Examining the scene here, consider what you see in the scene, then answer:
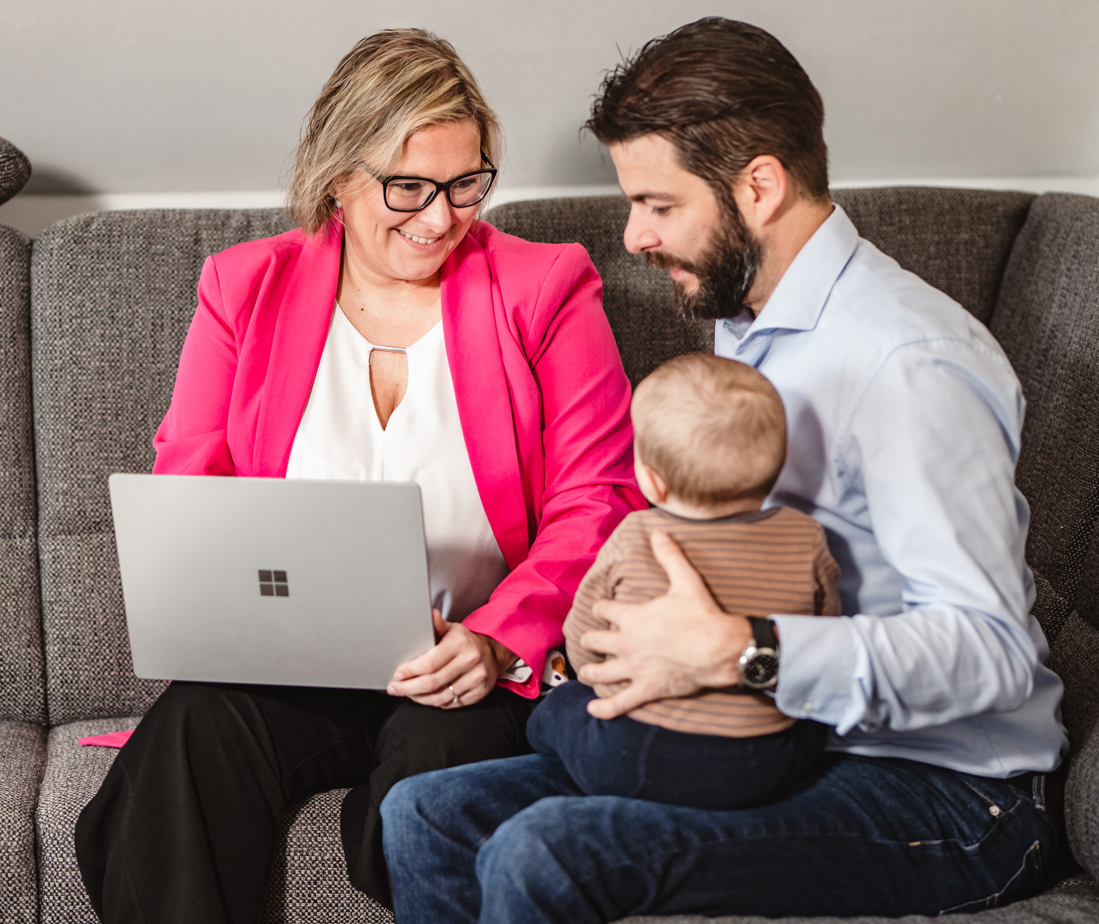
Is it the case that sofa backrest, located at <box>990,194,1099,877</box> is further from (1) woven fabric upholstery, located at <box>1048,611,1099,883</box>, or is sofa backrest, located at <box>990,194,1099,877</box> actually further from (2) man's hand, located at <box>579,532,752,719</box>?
(2) man's hand, located at <box>579,532,752,719</box>

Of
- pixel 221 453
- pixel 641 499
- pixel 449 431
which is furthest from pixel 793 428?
pixel 221 453

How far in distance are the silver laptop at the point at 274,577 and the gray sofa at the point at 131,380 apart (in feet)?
1.35

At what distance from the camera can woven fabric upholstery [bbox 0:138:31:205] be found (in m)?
1.54

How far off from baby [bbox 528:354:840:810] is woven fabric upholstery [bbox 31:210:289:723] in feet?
3.07

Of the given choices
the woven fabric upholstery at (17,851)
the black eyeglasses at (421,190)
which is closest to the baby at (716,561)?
the black eyeglasses at (421,190)

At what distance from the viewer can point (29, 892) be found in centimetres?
120

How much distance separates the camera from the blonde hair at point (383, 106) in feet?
4.04

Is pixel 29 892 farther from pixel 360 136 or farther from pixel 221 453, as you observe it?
pixel 360 136

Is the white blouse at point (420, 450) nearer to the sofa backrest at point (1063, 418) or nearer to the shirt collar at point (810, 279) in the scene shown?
the shirt collar at point (810, 279)

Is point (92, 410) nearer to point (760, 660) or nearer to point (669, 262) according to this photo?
point (669, 262)

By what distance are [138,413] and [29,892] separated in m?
0.71

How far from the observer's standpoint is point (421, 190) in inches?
49.4

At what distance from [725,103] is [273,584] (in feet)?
2.35

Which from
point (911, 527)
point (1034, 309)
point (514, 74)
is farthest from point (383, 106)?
point (1034, 309)
